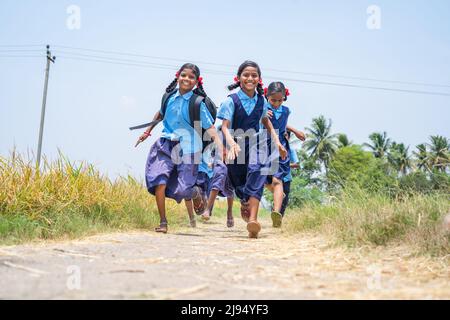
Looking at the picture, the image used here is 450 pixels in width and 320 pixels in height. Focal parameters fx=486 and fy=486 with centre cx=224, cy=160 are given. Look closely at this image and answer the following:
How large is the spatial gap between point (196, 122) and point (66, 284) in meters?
3.67

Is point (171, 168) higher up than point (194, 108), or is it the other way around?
point (194, 108)

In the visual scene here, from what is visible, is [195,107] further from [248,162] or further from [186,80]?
[248,162]

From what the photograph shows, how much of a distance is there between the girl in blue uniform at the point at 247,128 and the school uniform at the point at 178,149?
15.3 inches

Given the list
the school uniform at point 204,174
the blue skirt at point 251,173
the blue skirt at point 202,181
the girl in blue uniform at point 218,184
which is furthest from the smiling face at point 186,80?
the girl in blue uniform at point 218,184

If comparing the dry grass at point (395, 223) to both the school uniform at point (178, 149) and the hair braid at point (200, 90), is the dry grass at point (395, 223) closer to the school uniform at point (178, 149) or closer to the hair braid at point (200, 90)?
the school uniform at point (178, 149)

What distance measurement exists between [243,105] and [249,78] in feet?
1.01

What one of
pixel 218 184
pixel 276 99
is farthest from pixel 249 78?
pixel 218 184

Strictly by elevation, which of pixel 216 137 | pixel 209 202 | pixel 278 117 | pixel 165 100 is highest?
pixel 165 100

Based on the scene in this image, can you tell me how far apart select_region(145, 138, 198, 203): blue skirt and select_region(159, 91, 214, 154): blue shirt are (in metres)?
0.09

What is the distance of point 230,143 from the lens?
16.3ft

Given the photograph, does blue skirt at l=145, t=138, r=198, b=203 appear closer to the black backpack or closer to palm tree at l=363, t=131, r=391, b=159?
the black backpack

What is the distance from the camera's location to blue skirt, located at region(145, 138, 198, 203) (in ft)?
18.7

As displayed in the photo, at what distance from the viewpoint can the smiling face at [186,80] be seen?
584cm
